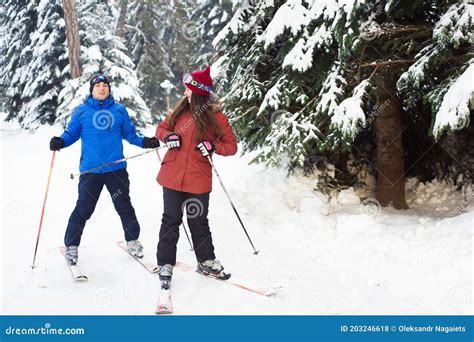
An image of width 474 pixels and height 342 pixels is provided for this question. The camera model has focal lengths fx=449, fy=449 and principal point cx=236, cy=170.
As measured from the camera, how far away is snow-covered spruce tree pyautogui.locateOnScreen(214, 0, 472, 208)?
5.14 metres

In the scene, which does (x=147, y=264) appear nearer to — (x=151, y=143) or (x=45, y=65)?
(x=151, y=143)

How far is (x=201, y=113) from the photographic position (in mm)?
4289

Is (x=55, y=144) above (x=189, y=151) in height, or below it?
above

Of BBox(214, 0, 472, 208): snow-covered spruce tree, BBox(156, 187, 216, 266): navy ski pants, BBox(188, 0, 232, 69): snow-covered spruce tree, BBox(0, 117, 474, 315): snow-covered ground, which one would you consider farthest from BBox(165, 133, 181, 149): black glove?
BBox(188, 0, 232, 69): snow-covered spruce tree

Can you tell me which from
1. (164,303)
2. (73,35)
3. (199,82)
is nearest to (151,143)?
(199,82)

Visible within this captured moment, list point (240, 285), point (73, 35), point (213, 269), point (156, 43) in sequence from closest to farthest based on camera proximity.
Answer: point (240, 285) < point (213, 269) < point (73, 35) < point (156, 43)

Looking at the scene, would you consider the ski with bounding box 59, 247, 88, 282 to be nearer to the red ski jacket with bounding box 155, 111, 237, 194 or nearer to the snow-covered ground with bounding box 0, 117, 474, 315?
the snow-covered ground with bounding box 0, 117, 474, 315

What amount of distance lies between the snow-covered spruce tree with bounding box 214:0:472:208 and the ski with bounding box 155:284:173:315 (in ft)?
7.72

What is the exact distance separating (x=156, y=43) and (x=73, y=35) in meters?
14.2

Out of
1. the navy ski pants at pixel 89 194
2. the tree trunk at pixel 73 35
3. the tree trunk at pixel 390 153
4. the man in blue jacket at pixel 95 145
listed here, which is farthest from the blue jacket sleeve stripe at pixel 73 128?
the tree trunk at pixel 73 35

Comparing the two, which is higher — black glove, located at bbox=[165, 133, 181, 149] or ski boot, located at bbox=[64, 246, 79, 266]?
black glove, located at bbox=[165, 133, 181, 149]

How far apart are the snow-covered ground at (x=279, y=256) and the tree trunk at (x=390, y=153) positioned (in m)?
0.31

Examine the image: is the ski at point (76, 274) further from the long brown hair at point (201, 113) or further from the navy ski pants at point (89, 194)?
the long brown hair at point (201, 113)
